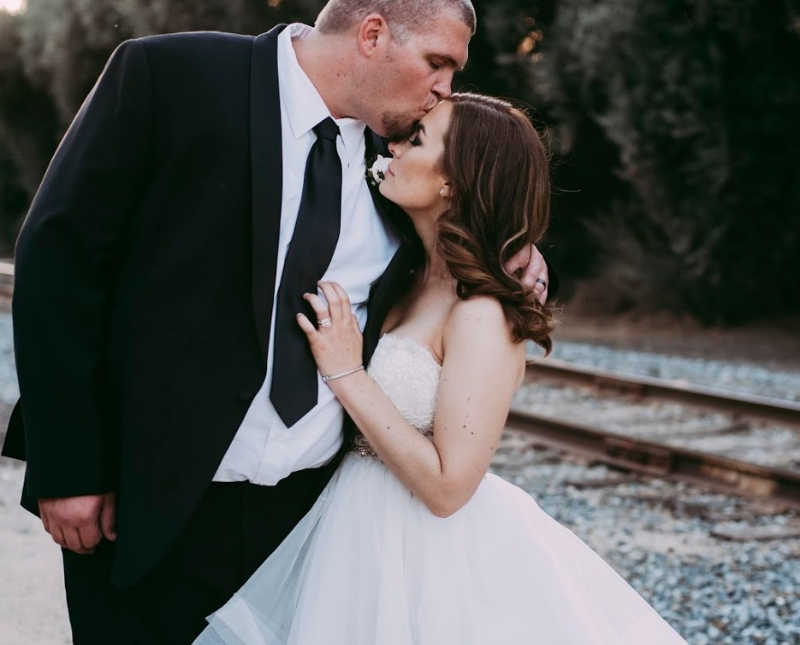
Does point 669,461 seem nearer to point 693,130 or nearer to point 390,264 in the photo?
point 390,264

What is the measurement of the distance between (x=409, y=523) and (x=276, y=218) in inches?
33.8

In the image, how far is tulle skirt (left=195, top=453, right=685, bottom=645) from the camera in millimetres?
2436

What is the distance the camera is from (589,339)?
1416cm

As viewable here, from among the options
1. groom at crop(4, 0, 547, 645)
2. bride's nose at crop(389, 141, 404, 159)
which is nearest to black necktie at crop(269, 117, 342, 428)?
groom at crop(4, 0, 547, 645)

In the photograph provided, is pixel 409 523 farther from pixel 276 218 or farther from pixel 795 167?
pixel 795 167

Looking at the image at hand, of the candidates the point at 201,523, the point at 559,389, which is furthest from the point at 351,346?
the point at 559,389

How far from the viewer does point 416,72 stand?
8.68 ft

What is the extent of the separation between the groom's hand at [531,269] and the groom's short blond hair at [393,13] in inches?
26.3

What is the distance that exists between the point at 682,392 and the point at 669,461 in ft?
6.27

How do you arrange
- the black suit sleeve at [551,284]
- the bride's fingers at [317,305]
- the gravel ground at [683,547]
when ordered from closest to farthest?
1. the bride's fingers at [317,305]
2. the black suit sleeve at [551,284]
3. the gravel ground at [683,547]

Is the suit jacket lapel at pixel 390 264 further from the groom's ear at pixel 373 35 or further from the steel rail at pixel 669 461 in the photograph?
the steel rail at pixel 669 461

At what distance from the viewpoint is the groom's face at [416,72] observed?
2615 millimetres

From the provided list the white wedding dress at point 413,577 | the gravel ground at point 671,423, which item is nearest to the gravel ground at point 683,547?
the gravel ground at point 671,423

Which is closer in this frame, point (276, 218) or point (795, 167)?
point (276, 218)
